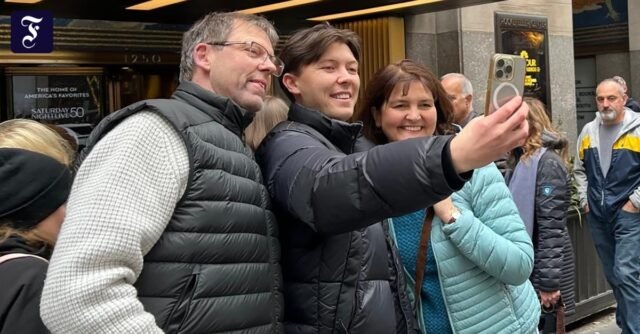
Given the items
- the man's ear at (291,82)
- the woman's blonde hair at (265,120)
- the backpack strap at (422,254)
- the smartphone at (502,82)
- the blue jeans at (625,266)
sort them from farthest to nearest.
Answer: the blue jeans at (625,266) → the backpack strap at (422,254) → the woman's blonde hair at (265,120) → the man's ear at (291,82) → the smartphone at (502,82)

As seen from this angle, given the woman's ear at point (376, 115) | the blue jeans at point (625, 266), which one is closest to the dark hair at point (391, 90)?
the woman's ear at point (376, 115)

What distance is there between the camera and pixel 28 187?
6.49ft

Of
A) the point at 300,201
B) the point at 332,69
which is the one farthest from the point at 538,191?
the point at 300,201

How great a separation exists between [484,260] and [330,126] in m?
0.86

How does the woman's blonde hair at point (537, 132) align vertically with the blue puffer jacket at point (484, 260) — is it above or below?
above

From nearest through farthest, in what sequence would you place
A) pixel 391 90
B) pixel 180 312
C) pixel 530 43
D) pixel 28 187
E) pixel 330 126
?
pixel 180 312 → pixel 28 187 → pixel 330 126 → pixel 391 90 → pixel 530 43

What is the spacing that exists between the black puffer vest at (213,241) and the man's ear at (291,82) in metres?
0.35

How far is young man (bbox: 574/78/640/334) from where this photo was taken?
6246 millimetres

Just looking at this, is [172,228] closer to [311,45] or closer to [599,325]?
[311,45]

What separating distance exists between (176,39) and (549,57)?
17.2ft

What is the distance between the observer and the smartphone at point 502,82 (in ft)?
5.30

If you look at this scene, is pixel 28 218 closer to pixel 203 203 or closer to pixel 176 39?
pixel 203 203

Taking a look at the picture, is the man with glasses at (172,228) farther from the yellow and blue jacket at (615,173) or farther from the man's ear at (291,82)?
the yellow and blue jacket at (615,173)

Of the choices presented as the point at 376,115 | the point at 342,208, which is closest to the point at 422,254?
the point at 376,115
